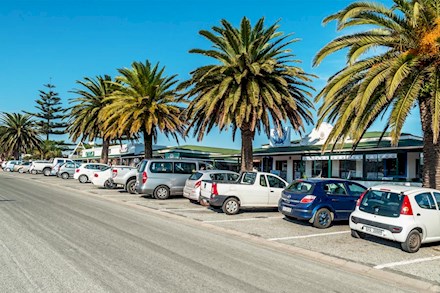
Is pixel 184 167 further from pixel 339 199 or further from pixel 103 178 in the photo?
pixel 339 199

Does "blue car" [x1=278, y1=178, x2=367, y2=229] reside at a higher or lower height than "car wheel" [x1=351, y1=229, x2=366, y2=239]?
higher

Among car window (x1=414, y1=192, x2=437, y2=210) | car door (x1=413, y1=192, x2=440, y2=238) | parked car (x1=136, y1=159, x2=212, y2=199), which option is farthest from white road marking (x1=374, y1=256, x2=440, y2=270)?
parked car (x1=136, y1=159, x2=212, y2=199)

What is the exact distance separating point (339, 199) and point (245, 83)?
9.45m

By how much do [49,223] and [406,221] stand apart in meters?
9.35

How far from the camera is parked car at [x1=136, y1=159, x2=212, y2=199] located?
19484 mm

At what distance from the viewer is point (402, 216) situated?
921cm

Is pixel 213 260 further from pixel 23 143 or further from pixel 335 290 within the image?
pixel 23 143

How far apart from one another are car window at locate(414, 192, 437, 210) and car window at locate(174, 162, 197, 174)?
12644 mm

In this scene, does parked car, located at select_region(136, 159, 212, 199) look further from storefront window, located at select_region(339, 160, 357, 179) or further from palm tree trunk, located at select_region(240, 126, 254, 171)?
storefront window, located at select_region(339, 160, 357, 179)

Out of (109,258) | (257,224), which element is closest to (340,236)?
(257,224)

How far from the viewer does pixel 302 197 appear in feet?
40.4

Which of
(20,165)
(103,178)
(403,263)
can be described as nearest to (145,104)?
(103,178)

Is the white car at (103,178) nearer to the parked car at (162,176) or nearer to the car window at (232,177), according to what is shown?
the parked car at (162,176)

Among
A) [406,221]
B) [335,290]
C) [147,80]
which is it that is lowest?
[335,290]
